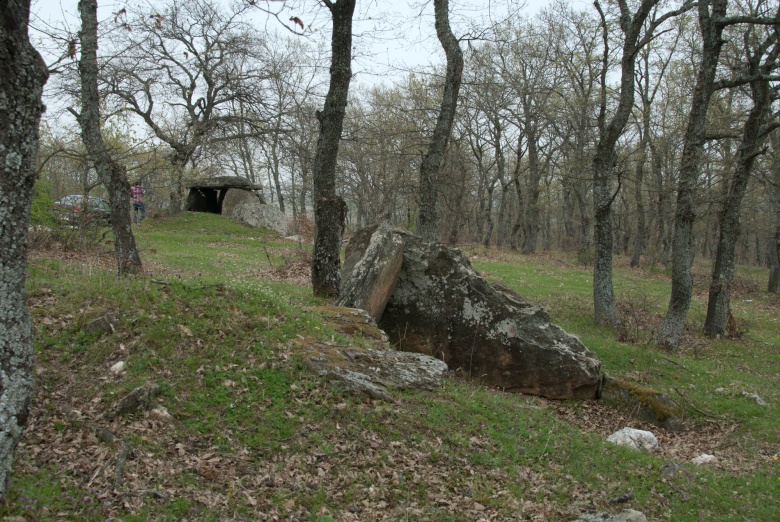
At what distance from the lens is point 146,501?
4.08 metres

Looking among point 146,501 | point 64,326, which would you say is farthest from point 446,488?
point 64,326

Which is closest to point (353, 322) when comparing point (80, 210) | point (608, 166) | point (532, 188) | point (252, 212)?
point (608, 166)

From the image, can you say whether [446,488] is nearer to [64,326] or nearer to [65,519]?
[65,519]

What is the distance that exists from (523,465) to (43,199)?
13.9 meters

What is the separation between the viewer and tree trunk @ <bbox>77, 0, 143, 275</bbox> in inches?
394

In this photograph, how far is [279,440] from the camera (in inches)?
204

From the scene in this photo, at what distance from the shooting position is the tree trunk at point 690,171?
11414 millimetres

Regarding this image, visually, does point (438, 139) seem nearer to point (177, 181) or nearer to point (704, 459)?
point (704, 459)

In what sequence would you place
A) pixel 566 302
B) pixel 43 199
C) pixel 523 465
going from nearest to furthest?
pixel 523 465
pixel 43 199
pixel 566 302

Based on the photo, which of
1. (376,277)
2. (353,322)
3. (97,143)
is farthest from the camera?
(97,143)

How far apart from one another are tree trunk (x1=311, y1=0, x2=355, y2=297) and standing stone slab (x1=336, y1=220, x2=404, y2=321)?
0.97m

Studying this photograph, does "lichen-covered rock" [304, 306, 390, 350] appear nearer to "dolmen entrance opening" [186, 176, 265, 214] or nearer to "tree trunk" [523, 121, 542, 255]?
"tree trunk" [523, 121, 542, 255]

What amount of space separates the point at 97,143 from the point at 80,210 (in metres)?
4.54

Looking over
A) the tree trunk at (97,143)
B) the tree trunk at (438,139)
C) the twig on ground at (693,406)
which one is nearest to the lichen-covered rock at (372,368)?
the twig on ground at (693,406)
